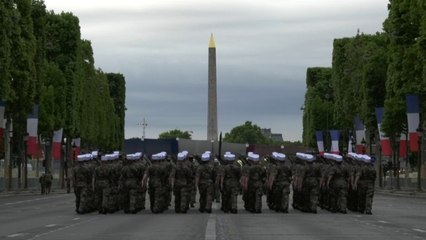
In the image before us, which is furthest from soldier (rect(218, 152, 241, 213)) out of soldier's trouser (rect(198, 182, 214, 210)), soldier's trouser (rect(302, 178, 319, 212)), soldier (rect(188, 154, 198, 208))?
soldier's trouser (rect(302, 178, 319, 212))

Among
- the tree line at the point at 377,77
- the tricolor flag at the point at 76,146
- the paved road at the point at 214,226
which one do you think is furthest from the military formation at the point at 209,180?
the tricolor flag at the point at 76,146

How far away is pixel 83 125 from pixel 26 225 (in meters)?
74.3

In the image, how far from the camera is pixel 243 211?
132 ft

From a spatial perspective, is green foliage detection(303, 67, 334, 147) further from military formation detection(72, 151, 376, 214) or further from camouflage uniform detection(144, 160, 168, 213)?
camouflage uniform detection(144, 160, 168, 213)

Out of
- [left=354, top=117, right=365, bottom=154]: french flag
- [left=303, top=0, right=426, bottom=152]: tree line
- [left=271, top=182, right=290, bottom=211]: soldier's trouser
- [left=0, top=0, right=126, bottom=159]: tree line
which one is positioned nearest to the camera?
[left=271, top=182, right=290, bottom=211]: soldier's trouser

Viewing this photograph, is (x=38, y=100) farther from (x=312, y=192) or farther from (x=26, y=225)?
(x=26, y=225)

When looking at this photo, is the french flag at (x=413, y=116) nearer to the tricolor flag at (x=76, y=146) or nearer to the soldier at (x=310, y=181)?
the soldier at (x=310, y=181)

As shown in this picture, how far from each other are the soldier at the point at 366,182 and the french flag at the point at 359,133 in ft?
170

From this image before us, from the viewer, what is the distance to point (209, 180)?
38.3 meters

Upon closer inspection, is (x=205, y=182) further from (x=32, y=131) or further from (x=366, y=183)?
(x=32, y=131)

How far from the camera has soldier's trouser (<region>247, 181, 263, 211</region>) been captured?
38531 mm

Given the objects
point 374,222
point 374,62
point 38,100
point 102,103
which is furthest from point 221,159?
point 102,103

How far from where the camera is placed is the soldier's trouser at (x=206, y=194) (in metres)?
38.1

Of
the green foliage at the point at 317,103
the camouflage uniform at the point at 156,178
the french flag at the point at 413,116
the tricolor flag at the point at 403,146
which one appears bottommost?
the camouflage uniform at the point at 156,178
